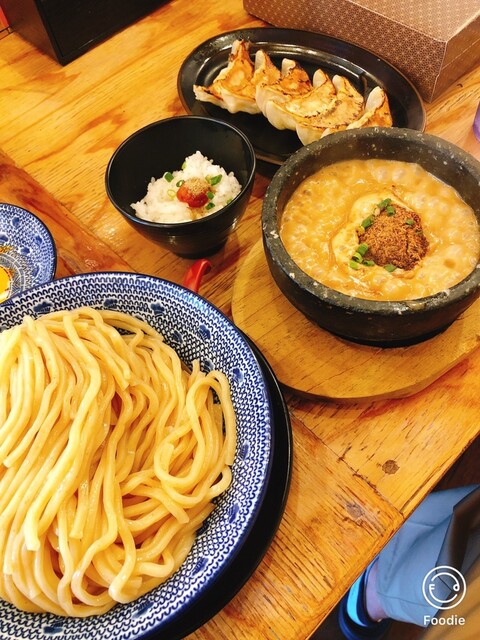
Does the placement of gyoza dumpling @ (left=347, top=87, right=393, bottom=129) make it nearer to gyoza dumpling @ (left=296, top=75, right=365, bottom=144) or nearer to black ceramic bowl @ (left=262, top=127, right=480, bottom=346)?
gyoza dumpling @ (left=296, top=75, right=365, bottom=144)

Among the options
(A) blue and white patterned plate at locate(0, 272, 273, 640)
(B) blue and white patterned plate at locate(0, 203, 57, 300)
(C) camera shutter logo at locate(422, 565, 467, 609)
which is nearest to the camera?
(A) blue and white patterned plate at locate(0, 272, 273, 640)

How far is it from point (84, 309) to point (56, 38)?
1615 millimetres

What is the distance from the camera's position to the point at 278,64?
7.45ft

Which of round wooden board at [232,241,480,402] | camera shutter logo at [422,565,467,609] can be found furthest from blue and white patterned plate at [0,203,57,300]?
camera shutter logo at [422,565,467,609]

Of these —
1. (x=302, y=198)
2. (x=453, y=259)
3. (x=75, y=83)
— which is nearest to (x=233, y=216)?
(x=302, y=198)

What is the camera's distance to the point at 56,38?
2354 millimetres

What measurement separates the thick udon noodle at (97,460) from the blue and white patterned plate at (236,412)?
3 centimetres

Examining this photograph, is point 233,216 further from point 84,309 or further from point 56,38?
point 56,38

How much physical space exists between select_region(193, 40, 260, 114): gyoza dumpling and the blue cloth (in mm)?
1634

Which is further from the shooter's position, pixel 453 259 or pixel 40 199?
pixel 40 199

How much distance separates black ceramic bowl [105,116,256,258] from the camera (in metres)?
1.58

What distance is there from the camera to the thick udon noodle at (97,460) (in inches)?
41.1

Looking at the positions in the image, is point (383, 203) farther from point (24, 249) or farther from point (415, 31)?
point (24, 249)

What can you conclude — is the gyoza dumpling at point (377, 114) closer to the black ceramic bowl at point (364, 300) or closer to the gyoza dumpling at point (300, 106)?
the gyoza dumpling at point (300, 106)
